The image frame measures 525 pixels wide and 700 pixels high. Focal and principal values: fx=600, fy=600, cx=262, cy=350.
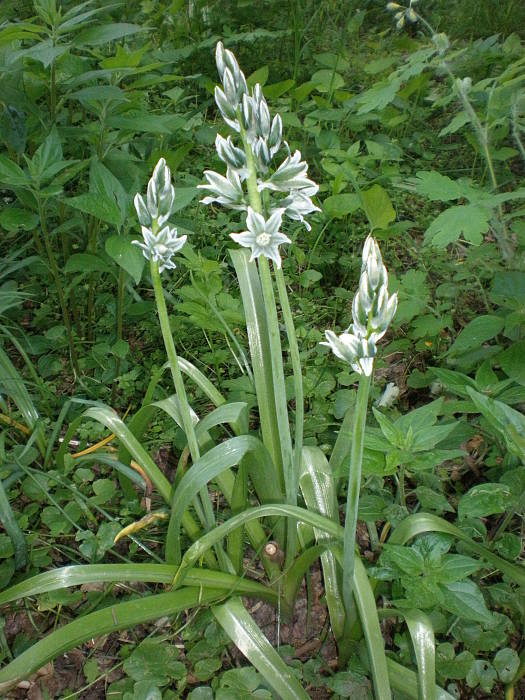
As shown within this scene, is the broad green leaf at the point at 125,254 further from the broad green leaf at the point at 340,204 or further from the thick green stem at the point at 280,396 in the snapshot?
the broad green leaf at the point at 340,204

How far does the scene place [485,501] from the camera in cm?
170

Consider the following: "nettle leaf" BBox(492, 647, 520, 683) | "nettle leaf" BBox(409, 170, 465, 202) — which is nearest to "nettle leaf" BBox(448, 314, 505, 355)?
"nettle leaf" BBox(409, 170, 465, 202)

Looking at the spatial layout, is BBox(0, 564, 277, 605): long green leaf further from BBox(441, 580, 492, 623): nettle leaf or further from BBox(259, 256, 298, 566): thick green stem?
→ BBox(441, 580, 492, 623): nettle leaf

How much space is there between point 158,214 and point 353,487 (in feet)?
2.61

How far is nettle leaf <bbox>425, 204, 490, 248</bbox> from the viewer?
215 cm

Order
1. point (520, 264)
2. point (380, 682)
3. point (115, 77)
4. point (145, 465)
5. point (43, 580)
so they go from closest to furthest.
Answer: point (380, 682) < point (43, 580) < point (145, 465) < point (115, 77) < point (520, 264)

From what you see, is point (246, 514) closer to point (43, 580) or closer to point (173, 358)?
point (173, 358)

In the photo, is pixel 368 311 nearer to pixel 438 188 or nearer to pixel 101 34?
pixel 438 188

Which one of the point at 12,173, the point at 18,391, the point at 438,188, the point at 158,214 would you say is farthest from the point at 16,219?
the point at 438,188

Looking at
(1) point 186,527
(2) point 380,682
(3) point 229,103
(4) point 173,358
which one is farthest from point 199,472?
(3) point 229,103

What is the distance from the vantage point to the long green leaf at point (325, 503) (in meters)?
1.82

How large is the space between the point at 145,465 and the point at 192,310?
91cm

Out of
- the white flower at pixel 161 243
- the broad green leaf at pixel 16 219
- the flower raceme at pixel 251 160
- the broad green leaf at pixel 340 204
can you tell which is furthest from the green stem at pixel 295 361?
the broad green leaf at pixel 340 204

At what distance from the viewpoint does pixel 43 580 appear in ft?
5.22
